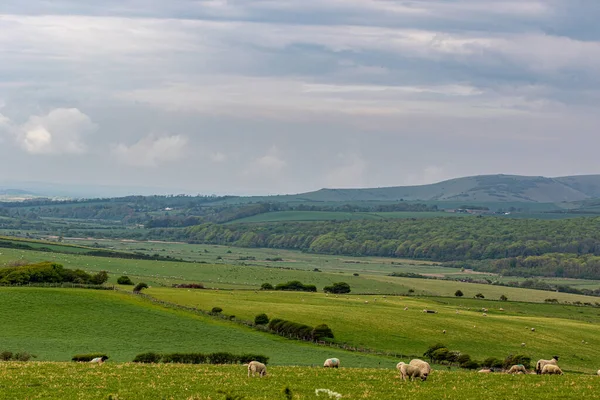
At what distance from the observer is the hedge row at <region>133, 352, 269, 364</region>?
4810cm

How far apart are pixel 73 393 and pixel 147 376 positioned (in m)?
5.38

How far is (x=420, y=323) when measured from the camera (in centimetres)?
8025

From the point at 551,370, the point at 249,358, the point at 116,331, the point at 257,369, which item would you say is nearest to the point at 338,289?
the point at 116,331

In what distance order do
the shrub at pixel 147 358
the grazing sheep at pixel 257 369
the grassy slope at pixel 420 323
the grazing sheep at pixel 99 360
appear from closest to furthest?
the grazing sheep at pixel 257 369, the grazing sheep at pixel 99 360, the shrub at pixel 147 358, the grassy slope at pixel 420 323

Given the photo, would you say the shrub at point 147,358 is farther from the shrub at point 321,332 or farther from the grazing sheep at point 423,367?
the shrub at point 321,332

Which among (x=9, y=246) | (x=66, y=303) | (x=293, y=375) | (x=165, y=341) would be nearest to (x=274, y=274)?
(x=9, y=246)

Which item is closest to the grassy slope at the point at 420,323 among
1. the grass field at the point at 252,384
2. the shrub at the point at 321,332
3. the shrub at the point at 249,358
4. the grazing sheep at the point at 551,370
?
the shrub at the point at 321,332

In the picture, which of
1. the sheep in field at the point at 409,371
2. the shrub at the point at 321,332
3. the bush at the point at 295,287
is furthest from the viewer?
the bush at the point at 295,287

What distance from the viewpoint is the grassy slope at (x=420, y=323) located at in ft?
232

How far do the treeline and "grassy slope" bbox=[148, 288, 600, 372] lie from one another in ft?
29.0

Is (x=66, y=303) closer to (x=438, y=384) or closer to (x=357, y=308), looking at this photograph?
(x=357, y=308)

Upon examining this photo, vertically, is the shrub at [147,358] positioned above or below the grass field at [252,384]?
below

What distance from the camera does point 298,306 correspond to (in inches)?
3354

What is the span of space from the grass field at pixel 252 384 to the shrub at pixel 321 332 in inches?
1158
